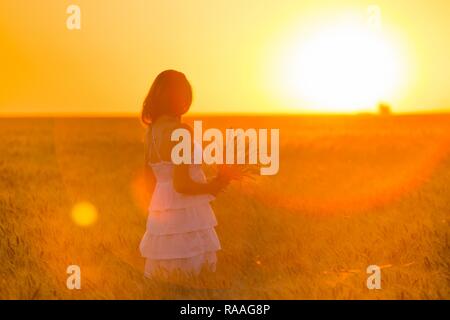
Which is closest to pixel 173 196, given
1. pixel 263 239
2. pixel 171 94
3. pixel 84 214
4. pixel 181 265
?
pixel 181 265

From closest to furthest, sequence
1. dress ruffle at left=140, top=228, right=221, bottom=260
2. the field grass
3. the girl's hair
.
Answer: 1. the girl's hair
2. the field grass
3. dress ruffle at left=140, top=228, right=221, bottom=260

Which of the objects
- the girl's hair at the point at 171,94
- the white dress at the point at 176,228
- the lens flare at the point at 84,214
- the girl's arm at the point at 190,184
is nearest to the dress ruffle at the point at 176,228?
the white dress at the point at 176,228

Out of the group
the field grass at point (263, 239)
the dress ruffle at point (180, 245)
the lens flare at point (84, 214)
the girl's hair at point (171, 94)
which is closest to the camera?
the girl's hair at point (171, 94)

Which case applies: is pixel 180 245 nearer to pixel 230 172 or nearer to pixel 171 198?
pixel 171 198

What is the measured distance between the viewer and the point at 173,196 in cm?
526

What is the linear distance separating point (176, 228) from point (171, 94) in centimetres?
92

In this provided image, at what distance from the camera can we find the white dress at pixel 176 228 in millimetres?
5258

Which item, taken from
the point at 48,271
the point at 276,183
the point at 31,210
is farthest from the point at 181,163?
the point at 276,183

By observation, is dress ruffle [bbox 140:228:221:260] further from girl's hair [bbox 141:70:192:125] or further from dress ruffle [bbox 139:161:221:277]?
girl's hair [bbox 141:70:192:125]

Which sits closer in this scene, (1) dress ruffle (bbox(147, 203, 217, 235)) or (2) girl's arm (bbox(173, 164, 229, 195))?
(2) girl's arm (bbox(173, 164, 229, 195))

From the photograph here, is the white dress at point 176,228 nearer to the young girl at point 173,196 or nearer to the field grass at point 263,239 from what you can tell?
the young girl at point 173,196

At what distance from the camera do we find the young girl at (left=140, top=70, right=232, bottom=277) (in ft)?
16.6

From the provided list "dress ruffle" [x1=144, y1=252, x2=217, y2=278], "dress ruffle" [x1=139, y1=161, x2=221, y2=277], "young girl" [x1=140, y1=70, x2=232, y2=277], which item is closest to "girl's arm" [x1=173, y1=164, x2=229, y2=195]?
"young girl" [x1=140, y1=70, x2=232, y2=277]

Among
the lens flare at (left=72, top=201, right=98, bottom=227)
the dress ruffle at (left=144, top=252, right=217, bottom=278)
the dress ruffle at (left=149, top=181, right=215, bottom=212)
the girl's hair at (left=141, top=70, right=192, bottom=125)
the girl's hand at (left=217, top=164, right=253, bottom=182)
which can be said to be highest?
the girl's hair at (left=141, top=70, right=192, bottom=125)
